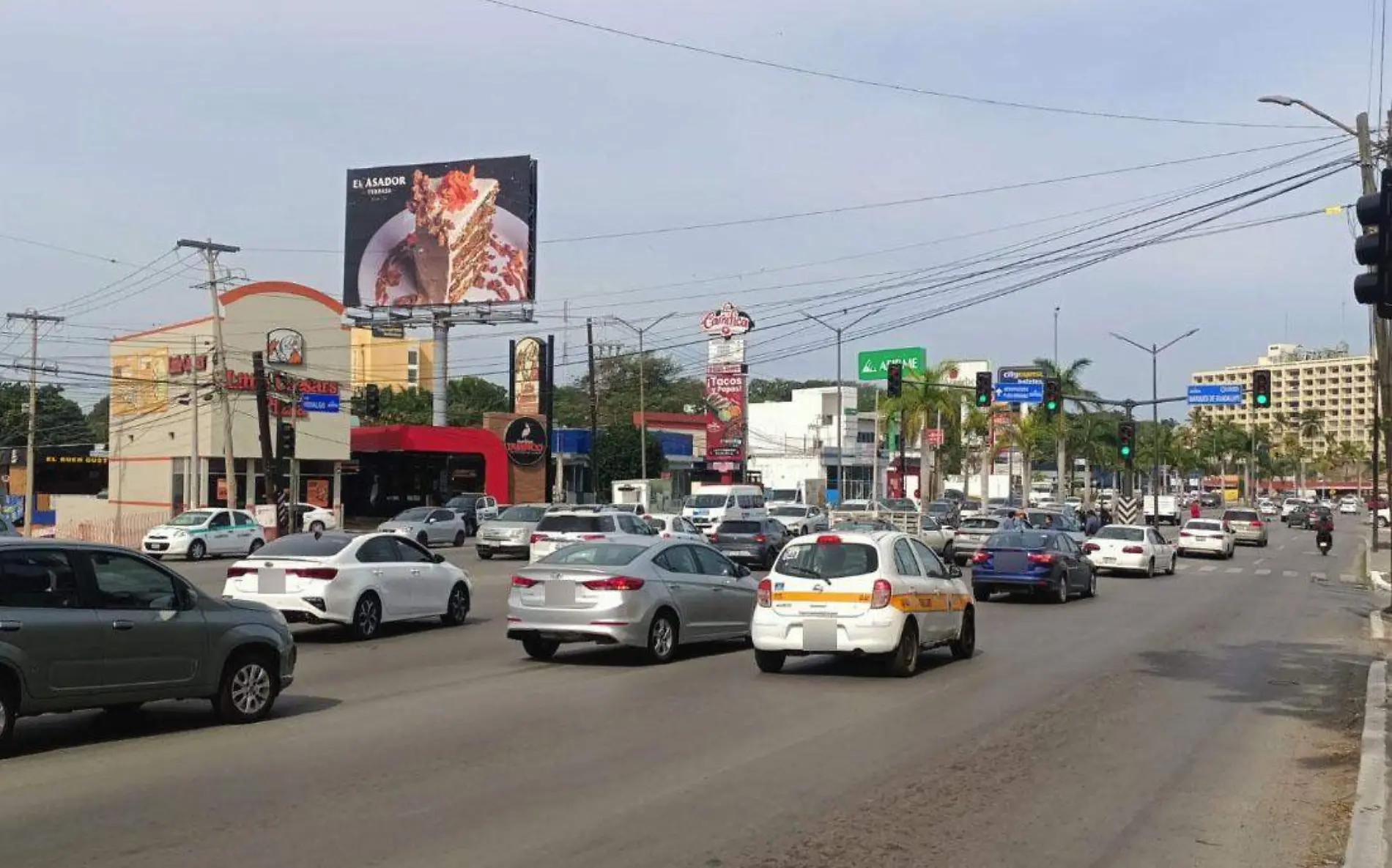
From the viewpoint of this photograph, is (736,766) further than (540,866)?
Yes

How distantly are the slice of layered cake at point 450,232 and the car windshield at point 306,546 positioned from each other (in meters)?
51.9

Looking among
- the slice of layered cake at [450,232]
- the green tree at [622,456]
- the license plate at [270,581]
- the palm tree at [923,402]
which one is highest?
the slice of layered cake at [450,232]

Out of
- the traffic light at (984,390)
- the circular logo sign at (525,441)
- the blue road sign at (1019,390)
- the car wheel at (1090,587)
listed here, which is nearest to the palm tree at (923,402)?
the blue road sign at (1019,390)

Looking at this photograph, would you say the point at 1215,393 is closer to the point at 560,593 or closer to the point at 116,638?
the point at 560,593

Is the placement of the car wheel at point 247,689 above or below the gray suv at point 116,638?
below

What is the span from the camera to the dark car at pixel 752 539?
35188mm

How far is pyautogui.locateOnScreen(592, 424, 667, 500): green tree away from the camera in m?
81.4

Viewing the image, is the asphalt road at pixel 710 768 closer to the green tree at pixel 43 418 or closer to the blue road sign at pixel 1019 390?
the blue road sign at pixel 1019 390

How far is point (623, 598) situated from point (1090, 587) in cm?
1545

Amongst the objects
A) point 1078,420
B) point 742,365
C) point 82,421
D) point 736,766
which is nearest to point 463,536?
point 742,365

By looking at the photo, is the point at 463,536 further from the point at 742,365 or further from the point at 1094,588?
the point at 742,365

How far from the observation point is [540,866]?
7.07 m

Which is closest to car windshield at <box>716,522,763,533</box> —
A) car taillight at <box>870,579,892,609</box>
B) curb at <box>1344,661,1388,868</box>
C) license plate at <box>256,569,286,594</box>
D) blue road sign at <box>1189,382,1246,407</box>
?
license plate at <box>256,569,286,594</box>

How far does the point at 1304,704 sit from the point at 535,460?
60.4 m
